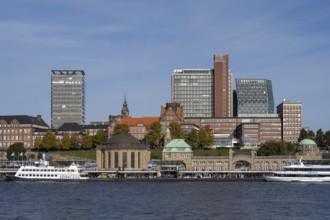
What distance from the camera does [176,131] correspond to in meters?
189

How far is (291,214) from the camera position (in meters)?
72.1

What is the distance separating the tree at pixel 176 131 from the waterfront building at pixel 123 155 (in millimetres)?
29061

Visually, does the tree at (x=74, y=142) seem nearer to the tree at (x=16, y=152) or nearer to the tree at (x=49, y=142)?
the tree at (x=49, y=142)

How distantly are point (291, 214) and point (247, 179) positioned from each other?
218 ft

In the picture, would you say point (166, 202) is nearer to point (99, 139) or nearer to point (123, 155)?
point (123, 155)

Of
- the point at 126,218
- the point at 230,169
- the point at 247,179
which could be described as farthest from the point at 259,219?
the point at 230,169

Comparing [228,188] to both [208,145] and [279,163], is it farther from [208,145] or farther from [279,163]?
[208,145]

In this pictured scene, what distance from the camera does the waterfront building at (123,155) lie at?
157 meters

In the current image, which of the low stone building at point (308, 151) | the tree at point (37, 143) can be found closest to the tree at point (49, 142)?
the tree at point (37, 143)

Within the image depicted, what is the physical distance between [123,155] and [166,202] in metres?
72.9

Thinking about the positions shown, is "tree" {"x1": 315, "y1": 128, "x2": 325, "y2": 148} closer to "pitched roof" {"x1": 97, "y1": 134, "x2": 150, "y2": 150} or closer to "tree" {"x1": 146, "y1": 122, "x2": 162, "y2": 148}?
"tree" {"x1": 146, "y1": 122, "x2": 162, "y2": 148}

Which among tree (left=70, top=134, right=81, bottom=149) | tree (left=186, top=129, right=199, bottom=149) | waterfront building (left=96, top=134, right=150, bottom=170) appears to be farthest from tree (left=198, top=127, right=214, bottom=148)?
tree (left=70, top=134, right=81, bottom=149)

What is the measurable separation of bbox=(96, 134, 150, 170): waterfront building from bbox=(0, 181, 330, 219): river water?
42.1m

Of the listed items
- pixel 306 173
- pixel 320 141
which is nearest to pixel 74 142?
pixel 320 141
